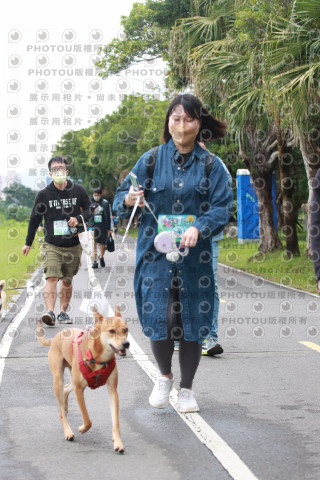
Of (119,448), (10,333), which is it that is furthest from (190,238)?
(10,333)

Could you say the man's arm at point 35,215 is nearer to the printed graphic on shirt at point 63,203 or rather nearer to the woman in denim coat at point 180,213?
the printed graphic on shirt at point 63,203

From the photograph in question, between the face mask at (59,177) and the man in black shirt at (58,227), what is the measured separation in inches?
5.4

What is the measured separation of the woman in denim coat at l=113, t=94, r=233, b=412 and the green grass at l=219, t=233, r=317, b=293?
361 inches

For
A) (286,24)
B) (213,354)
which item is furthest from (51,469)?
(286,24)

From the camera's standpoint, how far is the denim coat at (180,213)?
17.5ft

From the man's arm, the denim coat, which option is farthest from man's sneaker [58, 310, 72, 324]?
the denim coat

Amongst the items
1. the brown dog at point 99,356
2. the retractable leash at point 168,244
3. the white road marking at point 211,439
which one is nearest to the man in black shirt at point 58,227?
the white road marking at point 211,439

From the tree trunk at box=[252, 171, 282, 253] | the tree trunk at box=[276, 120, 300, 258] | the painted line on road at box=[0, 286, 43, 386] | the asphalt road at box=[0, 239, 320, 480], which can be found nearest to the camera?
the asphalt road at box=[0, 239, 320, 480]

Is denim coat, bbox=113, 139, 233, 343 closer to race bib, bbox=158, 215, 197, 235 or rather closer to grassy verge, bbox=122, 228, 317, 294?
race bib, bbox=158, 215, 197, 235

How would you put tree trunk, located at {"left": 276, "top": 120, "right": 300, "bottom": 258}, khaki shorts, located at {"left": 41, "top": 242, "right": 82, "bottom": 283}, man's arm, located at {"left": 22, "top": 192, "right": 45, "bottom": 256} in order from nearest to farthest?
man's arm, located at {"left": 22, "top": 192, "right": 45, "bottom": 256}, khaki shorts, located at {"left": 41, "top": 242, "right": 82, "bottom": 283}, tree trunk, located at {"left": 276, "top": 120, "right": 300, "bottom": 258}

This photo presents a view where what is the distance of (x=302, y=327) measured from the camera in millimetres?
9969

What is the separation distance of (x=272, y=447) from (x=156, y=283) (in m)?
1.33

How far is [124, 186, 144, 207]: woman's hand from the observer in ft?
16.8

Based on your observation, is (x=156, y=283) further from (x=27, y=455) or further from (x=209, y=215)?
(x=27, y=455)
